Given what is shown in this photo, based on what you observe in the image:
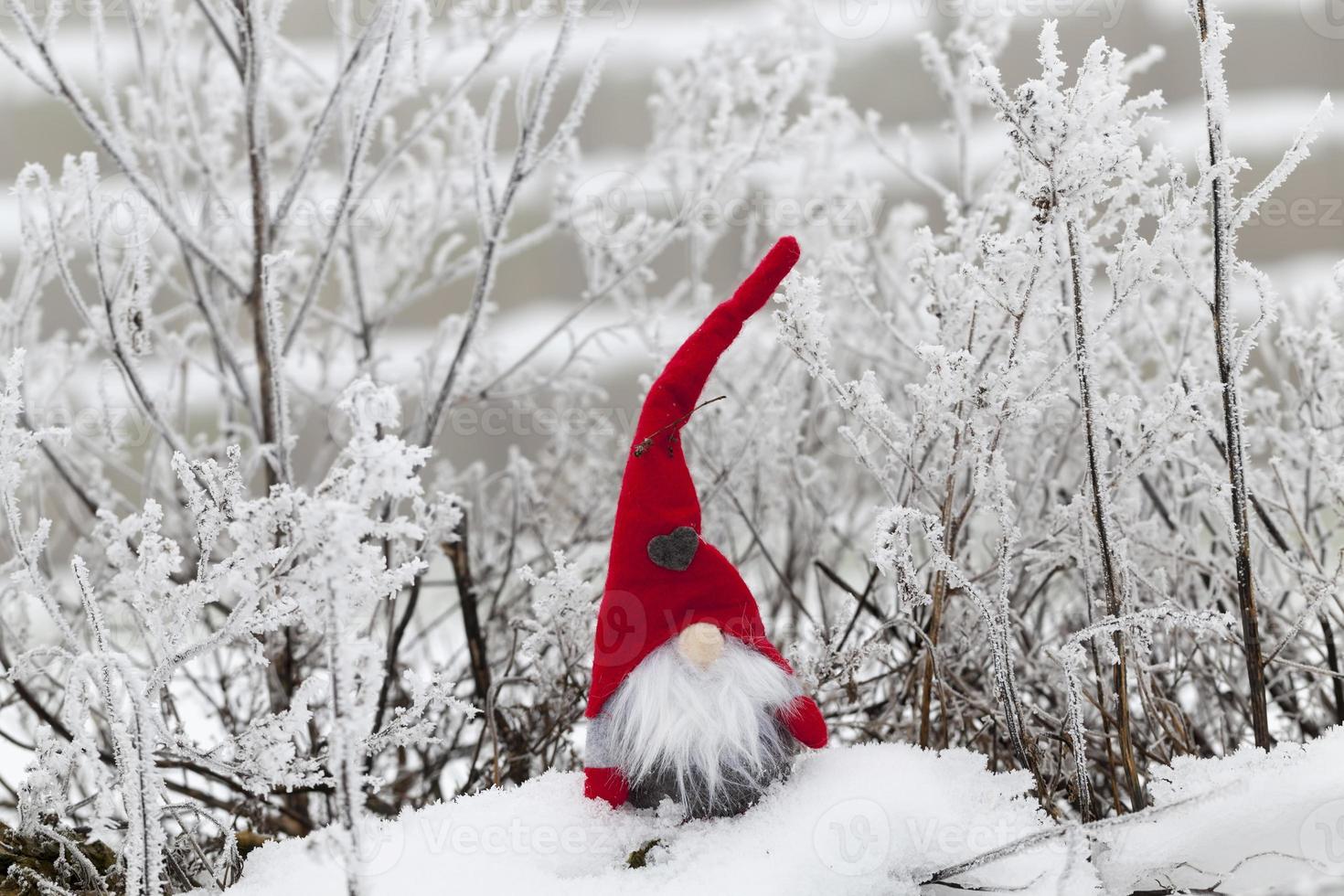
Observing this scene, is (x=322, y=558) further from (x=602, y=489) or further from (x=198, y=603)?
(x=602, y=489)

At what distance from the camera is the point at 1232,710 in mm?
962

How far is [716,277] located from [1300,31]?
1506mm

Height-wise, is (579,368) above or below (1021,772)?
above

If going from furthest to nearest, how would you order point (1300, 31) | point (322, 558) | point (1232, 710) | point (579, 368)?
1. point (1300, 31)
2. point (579, 368)
3. point (1232, 710)
4. point (322, 558)

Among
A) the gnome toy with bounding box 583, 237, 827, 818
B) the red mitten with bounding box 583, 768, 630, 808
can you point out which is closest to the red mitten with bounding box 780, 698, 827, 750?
the gnome toy with bounding box 583, 237, 827, 818

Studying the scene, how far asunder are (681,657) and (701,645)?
0.02 meters

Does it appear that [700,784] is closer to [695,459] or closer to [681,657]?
[681,657]

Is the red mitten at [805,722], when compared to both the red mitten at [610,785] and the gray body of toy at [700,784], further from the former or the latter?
the red mitten at [610,785]

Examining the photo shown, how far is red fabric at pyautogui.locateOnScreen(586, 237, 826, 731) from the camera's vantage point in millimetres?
660

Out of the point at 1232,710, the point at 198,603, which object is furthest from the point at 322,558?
the point at 1232,710

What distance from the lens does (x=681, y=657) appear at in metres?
0.67

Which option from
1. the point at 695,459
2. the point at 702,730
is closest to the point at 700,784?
the point at 702,730

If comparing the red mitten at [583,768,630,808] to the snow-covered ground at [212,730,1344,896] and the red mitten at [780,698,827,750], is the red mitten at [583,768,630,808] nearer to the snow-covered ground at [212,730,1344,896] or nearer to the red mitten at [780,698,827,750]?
the snow-covered ground at [212,730,1344,896]

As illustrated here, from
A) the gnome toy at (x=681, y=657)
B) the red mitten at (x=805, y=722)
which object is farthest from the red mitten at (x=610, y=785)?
the red mitten at (x=805, y=722)
